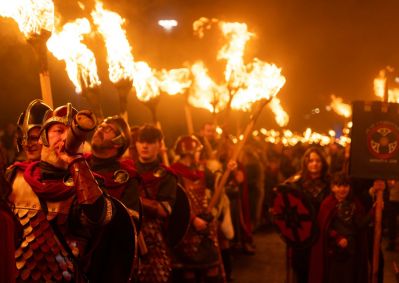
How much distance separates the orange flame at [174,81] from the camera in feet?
25.5

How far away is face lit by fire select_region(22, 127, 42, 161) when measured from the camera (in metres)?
3.89

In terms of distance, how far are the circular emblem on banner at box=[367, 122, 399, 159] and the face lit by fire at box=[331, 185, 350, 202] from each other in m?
0.50

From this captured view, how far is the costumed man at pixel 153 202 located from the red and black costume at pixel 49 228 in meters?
1.24

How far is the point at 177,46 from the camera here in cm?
1725

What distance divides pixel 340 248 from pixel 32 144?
140 inches

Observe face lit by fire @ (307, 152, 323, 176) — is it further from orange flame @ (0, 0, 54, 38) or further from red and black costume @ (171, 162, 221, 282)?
orange flame @ (0, 0, 54, 38)

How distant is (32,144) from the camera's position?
403 cm

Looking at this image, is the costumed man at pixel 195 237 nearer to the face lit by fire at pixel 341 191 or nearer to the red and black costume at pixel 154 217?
the red and black costume at pixel 154 217

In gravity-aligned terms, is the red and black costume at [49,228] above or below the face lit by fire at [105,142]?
below

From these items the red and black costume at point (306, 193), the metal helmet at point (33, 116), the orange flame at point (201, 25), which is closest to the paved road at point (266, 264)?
the red and black costume at point (306, 193)

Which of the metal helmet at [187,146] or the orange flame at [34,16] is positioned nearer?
the orange flame at [34,16]

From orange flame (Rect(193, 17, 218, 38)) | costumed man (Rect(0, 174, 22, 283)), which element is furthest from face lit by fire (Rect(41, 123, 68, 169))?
orange flame (Rect(193, 17, 218, 38))

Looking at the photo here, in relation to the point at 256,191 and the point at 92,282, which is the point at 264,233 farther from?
the point at 92,282

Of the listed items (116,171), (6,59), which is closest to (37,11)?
(116,171)
